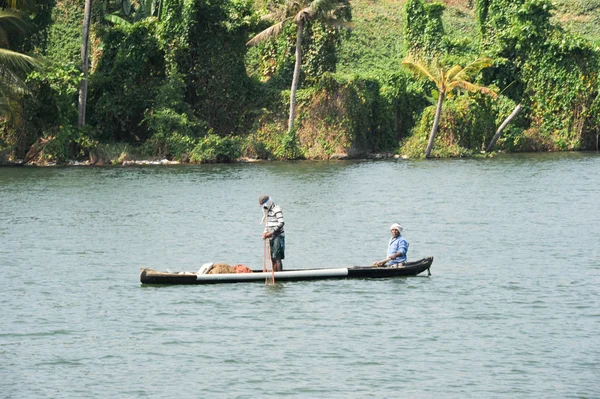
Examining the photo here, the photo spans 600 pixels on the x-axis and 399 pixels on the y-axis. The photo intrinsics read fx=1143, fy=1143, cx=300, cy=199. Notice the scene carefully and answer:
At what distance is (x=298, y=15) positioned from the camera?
56.0 meters

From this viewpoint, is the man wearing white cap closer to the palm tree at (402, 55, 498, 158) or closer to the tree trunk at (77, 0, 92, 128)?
the palm tree at (402, 55, 498, 158)

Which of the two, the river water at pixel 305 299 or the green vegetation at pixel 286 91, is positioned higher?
the green vegetation at pixel 286 91

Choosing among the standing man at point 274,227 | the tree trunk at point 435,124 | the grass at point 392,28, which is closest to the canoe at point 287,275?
the standing man at point 274,227

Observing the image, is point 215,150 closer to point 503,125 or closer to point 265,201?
point 503,125

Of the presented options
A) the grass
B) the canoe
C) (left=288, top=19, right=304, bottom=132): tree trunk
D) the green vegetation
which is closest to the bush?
the green vegetation

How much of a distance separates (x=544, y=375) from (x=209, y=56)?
4426 centimetres

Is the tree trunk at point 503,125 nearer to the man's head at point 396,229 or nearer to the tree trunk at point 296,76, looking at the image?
the tree trunk at point 296,76

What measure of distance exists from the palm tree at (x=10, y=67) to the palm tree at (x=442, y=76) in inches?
750

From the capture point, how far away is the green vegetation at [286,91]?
56406 mm

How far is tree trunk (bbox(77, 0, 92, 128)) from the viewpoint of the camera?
2201 inches

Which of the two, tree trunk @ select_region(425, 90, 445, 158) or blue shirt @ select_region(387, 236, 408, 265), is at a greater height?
tree trunk @ select_region(425, 90, 445, 158)

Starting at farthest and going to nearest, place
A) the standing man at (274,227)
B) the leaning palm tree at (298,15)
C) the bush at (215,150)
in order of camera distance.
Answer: the bush at (215,150) < the leaning palm tree at (298,15) < the standing man at (274,227)

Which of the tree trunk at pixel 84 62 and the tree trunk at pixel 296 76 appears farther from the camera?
the tree trunk at pixel 296 76

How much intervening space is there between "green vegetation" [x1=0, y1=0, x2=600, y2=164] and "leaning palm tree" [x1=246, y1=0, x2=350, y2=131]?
0.29ft
